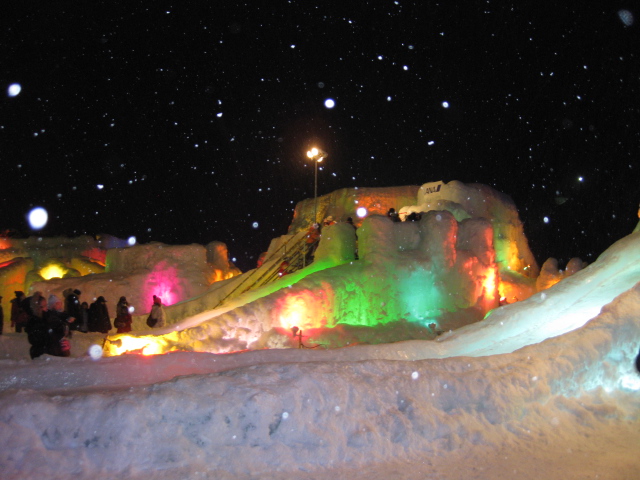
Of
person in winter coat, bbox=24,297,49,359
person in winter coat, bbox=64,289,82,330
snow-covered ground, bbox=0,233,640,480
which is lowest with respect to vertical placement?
snow-covered ground, bbox=0,233,640,480

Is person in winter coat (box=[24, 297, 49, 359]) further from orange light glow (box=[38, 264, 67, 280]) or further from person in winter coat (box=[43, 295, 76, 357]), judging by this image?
orange light glow (box=[38, 264, 67, 280])

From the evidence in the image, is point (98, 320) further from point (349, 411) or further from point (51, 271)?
point (51, 271)

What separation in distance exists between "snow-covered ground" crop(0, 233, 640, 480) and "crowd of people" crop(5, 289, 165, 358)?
1.67m

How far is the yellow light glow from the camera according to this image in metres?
22.1

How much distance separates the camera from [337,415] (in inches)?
144

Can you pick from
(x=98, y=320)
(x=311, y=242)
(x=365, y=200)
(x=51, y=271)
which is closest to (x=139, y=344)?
(x=98, y=320)

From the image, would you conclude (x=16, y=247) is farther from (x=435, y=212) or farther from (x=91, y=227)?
(x=435, y=212)

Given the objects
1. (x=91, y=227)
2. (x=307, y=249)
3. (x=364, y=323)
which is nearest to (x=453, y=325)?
(x=364, y=323)

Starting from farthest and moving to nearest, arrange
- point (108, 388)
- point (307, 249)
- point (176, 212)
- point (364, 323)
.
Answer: point (176, 212) < point (307, 249) < point (364, 323) < point (108, 388)

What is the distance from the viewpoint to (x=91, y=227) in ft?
128

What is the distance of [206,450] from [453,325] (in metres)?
13.4

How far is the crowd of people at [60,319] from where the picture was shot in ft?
20.5

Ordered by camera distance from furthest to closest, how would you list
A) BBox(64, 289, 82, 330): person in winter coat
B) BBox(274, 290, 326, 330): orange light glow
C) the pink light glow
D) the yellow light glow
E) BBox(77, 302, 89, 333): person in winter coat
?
the yellow light glow < the pink light glow < BBox(274, 290, 326, 330): orange light glow < BBox(77, 302, 89, 333): person in winter coat < BBox(64, 289, 82, 330): person in winter coat

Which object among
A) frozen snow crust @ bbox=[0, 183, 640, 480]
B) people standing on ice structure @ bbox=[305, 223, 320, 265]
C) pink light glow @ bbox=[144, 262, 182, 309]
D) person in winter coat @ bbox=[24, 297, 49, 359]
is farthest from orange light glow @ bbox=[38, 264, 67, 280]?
frozen snow crust @ bbox=[0, 183, 640, 480]
